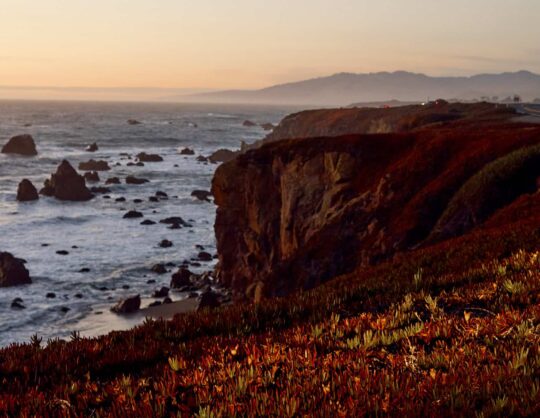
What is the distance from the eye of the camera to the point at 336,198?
35750 mm

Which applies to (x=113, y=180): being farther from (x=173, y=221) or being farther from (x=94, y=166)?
(x=173, y=221)

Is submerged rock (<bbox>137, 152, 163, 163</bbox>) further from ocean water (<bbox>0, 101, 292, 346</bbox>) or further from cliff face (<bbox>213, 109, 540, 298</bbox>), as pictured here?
cliff face (<bbox>213, 109, 540, 298</bbox>)

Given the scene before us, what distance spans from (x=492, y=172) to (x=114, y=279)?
31518mm

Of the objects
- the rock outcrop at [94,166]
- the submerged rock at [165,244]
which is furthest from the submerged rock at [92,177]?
the submerged rock at [165,244]

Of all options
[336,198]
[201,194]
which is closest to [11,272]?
[336,198]

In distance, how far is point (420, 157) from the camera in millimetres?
33625

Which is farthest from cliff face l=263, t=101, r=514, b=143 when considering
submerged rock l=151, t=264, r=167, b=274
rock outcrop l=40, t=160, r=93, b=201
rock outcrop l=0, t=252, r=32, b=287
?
rock outcrop l=0, t=252, r=32, b=287

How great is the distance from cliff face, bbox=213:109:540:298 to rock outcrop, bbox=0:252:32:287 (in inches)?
627

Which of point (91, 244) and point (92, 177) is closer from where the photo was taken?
point (91, 244)

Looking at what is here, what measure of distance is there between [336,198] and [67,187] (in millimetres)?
56702

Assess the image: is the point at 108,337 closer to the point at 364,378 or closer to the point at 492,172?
the point at 364,378

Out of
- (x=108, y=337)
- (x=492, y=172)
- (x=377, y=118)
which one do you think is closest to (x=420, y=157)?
(x=492, y=172)

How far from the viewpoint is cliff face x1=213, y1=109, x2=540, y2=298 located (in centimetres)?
2920

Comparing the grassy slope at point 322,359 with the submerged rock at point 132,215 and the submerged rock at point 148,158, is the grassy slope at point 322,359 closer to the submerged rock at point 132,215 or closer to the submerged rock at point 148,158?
the submerged rock at point 132,215
